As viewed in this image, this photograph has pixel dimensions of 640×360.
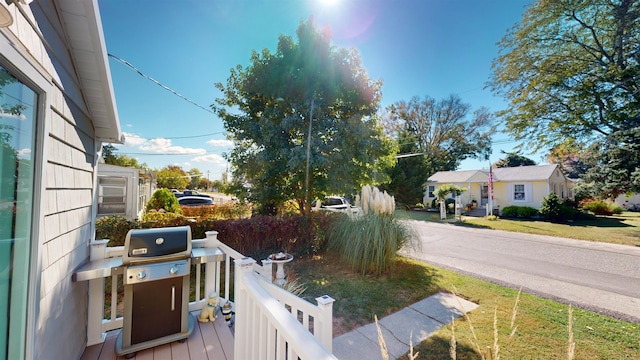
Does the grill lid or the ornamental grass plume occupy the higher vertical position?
the ornamental grass plume

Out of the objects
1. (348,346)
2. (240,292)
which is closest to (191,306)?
(240,292)

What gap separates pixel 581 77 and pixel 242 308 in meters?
16.2

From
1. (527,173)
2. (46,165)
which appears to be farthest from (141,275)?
(527,173)

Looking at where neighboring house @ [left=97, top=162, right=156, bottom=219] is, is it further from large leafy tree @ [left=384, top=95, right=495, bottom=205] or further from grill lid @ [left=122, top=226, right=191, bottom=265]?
large leafy tree @ [left=384, top=95, right=495, bottom=205]

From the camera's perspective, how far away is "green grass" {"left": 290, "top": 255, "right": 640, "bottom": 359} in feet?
8.51

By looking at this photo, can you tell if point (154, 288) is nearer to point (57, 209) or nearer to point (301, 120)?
point (57, 209)

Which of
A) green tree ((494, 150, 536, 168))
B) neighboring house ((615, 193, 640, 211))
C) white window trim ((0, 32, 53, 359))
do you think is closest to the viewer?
white window trim ((0, 32, 53, 359))

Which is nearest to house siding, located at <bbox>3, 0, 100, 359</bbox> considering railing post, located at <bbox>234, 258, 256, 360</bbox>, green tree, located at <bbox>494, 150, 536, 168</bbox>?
railing post, located at <bbox>234, 258, 256, 360</bbox>

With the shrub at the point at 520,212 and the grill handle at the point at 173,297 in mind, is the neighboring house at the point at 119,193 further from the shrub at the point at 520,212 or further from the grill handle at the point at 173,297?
the shrub at the point at 520,212

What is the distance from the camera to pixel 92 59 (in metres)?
2.13

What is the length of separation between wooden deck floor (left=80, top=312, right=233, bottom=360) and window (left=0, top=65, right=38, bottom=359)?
1185 mm

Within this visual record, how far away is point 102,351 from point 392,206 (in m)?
4.55

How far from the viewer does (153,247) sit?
7.17 ft

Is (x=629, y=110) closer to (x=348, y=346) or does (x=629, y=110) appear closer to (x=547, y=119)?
(x=547, y=119)
